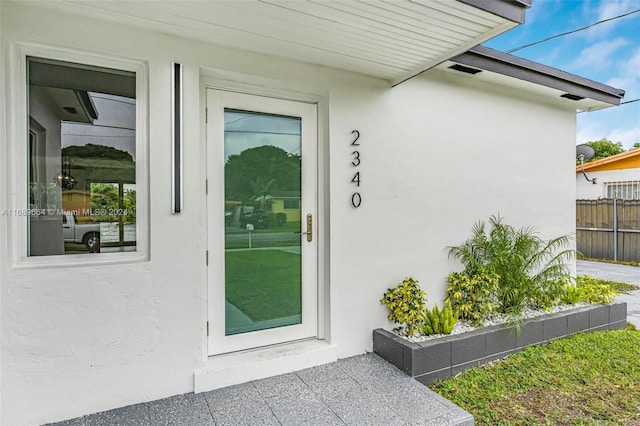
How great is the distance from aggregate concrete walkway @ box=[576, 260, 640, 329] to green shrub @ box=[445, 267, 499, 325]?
2499 millimetres

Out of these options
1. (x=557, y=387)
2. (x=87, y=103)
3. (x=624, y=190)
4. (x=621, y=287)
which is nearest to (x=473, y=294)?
(x=557, y=387)

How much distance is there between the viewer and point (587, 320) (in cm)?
422

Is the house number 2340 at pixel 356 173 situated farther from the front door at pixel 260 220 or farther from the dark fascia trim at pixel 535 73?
the dark fascia trim at pixel 535 73

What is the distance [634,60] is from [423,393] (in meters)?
20.9

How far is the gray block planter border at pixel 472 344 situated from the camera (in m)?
3.10

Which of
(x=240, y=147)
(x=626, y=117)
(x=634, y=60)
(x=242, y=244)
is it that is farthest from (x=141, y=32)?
(x=626, y=117)

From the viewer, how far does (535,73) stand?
4367mm

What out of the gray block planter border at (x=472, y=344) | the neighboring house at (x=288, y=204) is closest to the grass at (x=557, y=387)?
the gray block planter border at (x=472, y=344)

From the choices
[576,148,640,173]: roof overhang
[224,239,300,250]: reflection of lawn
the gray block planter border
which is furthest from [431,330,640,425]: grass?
[576,148,640,173]: roof overhang

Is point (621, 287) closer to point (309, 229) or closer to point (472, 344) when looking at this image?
point (472, 344)

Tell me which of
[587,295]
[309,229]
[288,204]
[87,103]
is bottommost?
[587,295]

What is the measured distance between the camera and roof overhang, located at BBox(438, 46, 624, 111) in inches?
151

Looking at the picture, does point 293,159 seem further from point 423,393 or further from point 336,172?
point 423,393

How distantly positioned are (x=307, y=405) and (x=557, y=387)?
7.03ft
